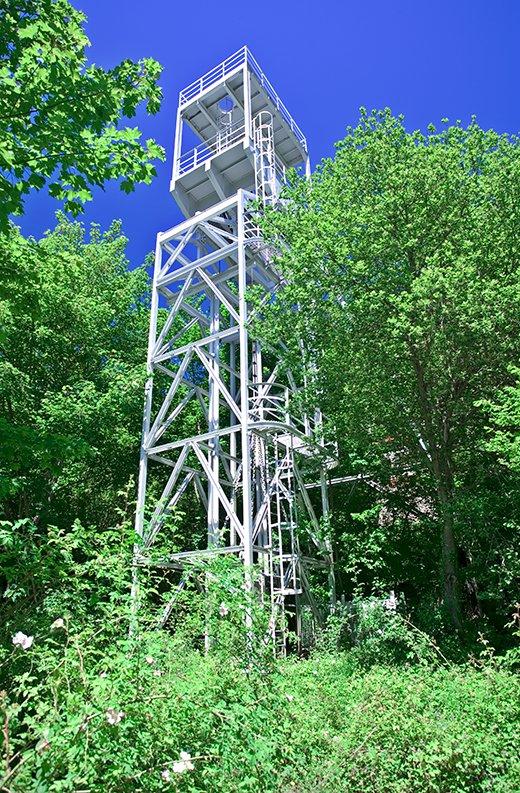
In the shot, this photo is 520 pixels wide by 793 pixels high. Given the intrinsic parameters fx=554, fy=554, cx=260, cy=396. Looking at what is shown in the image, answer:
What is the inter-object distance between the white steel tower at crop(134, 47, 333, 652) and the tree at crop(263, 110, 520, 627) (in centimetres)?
179

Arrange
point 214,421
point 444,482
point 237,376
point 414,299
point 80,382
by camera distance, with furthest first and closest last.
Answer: point 237,376 → point 80,382 → point 214,421 → point 444,482 → point 414,299

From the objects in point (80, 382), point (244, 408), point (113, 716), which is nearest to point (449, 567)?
point (244, 408)

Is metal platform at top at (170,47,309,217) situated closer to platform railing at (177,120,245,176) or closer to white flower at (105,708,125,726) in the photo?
platform railing at (177,120,245,176)

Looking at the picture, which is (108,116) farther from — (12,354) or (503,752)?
(12,354)

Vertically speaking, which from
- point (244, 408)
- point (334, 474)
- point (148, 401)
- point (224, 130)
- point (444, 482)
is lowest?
point (444, 482)

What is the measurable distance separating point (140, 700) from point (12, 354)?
50.6ft

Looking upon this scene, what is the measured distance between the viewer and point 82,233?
21422 mm

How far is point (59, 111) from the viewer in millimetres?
5887

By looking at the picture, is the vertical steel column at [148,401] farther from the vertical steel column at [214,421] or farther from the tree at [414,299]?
the tree at [414,299]

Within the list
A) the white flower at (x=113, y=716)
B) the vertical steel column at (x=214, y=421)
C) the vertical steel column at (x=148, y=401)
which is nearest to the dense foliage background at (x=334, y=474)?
the white flower at (x=113, y=716)

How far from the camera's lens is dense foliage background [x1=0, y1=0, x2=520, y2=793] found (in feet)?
11.4

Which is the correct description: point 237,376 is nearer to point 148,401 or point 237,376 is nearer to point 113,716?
point 148,401

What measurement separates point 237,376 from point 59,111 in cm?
1217

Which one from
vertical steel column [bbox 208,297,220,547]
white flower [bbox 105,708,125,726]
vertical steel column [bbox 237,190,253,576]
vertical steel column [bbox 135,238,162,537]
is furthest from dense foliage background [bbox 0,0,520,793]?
vertical steel column [bbox 208,297,220,547]
